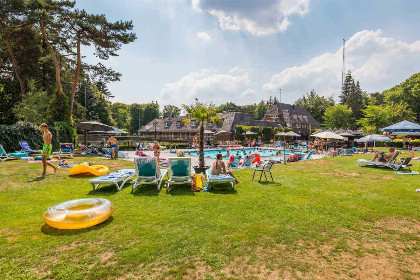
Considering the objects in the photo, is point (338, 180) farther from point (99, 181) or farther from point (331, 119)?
point (331, 119)

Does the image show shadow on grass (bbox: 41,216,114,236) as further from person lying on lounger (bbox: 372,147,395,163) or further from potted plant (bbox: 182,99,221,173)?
person lying on lounger (bbox: 372,147,395,163)

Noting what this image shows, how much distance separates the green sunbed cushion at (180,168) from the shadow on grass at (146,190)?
2.78ft

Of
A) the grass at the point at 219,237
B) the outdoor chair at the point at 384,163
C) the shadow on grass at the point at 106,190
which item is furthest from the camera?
the outdoor chair at the point at 384,163

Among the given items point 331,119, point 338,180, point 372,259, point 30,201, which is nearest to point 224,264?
point 372,259

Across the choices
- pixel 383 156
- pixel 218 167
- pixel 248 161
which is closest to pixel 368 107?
pixel 383 156

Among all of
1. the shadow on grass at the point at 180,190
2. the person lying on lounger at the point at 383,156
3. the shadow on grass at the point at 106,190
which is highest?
the person lying on lounger at the point at 383,156

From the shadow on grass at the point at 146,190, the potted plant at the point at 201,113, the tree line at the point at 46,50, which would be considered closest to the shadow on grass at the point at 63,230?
the shadow on grass at the point at 146,190

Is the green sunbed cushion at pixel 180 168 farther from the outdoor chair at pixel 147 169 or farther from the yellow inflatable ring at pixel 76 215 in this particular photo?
the yellow inflatable ring at pixel 76 215

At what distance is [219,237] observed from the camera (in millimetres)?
4012

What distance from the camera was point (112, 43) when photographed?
20.6 m

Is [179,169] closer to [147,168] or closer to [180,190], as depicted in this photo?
[180,190]

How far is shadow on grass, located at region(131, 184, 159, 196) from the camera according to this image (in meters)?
6.76

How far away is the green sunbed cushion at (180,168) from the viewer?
297 inches

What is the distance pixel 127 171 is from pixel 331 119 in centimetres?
5205
